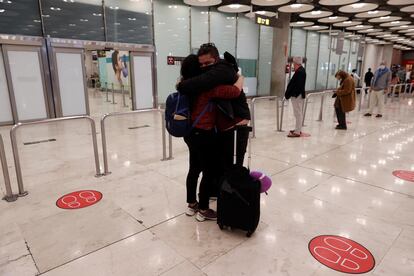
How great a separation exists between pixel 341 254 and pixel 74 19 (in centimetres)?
851

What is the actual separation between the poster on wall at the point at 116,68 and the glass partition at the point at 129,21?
226 cm

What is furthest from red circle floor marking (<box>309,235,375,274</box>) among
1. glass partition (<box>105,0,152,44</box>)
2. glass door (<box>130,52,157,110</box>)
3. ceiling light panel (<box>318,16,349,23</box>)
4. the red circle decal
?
ceiling light panel (<box>318,16,349,23</box>)

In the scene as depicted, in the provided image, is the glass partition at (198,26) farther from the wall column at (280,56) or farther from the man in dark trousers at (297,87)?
the man in dark trousers at (297,87)

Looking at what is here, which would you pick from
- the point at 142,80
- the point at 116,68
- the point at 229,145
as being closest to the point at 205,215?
the point at 229,145

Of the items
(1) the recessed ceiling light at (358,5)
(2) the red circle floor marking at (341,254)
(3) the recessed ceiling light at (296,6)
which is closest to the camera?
(2) the red circle floor marking at (341,254)

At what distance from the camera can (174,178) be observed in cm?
343

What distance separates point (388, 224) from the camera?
7.84ft

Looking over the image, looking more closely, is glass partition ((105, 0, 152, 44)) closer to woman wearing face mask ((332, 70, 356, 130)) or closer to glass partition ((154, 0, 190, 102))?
glass partition ((154, 0, 190, 102))

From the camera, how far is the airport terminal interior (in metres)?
1.98

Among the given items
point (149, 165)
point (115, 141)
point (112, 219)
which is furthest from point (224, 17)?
point (112, 219)

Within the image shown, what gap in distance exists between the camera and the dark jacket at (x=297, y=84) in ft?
16.5

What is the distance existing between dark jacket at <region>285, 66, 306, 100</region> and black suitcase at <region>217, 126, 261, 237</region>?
3438 millimetres

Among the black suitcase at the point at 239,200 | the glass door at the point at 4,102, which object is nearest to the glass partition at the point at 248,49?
the glass door at the point at 4,102

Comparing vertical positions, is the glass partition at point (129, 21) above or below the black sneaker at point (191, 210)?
above
